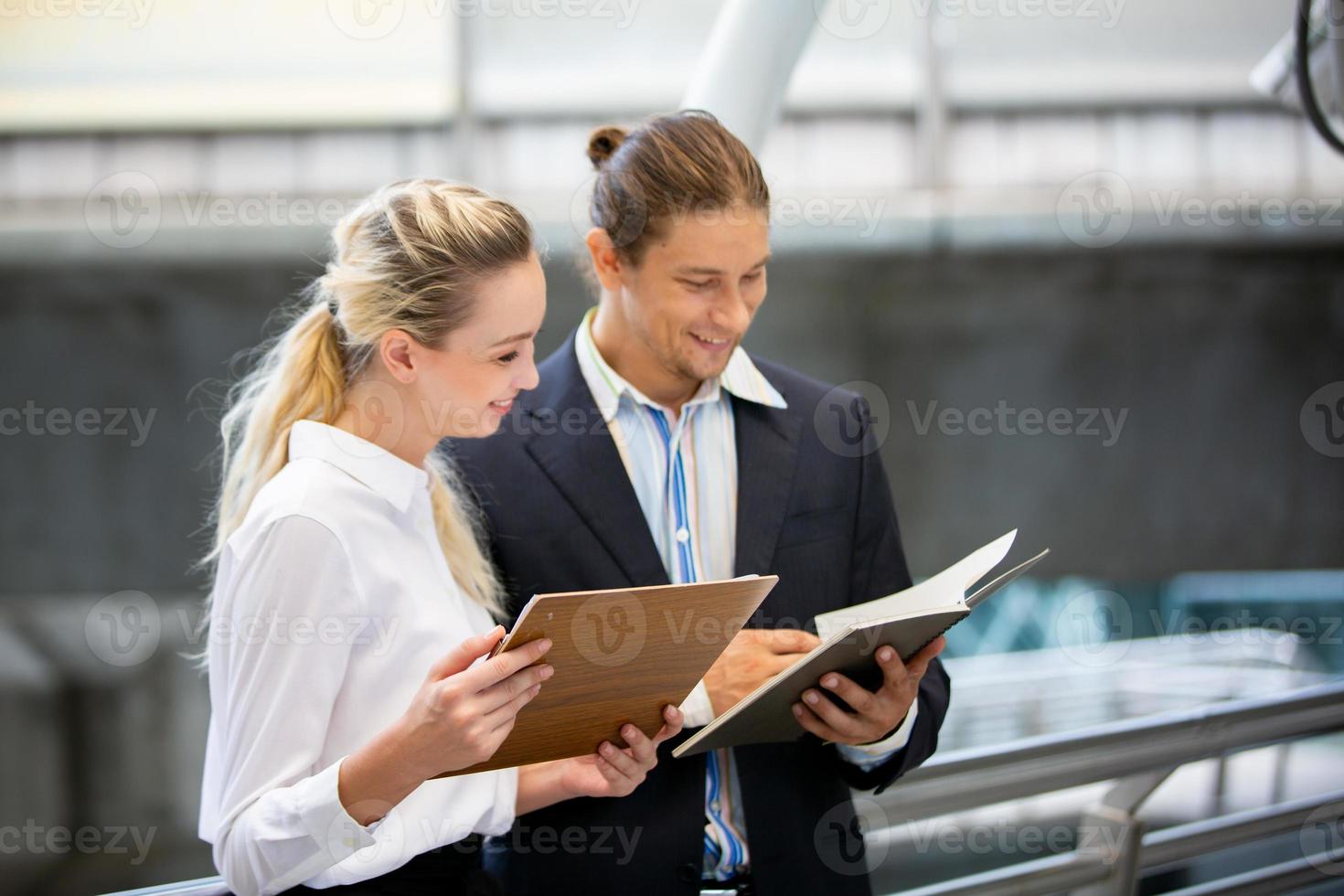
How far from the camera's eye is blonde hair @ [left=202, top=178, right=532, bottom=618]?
4.62 ft

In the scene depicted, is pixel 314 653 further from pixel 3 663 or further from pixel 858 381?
pixel 3 663

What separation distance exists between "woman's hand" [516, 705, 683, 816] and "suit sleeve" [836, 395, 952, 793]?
0.42 meters

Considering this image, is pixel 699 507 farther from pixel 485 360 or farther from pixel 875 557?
pixel 485 360

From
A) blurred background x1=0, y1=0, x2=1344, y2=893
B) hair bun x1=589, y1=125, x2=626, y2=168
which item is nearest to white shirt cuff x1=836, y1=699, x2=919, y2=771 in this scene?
hair bun x1=589, y1=125, x2=626, y2=168

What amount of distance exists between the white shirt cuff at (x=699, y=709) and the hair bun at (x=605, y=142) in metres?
0.88

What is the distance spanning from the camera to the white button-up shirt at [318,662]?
3.94 ft

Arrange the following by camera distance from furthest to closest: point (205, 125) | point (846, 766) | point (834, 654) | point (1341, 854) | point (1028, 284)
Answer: point (1028, 284)
point (205, 125)
point (1341, 854)
point (846, 766)
point (834, 654)

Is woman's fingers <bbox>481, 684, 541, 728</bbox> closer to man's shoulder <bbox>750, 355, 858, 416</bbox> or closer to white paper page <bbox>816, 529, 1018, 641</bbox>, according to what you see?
white paper page <bbox>816, 529, 1018, 641</bbox>

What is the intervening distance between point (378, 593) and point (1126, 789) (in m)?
1.71

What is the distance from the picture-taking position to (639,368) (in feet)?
5.98

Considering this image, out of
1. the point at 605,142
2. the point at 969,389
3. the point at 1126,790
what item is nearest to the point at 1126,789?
the point at 1126,790

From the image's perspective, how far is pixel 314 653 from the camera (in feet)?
4.03

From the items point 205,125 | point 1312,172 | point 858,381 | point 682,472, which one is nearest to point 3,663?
point 205,125

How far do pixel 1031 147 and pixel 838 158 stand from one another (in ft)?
2.87
